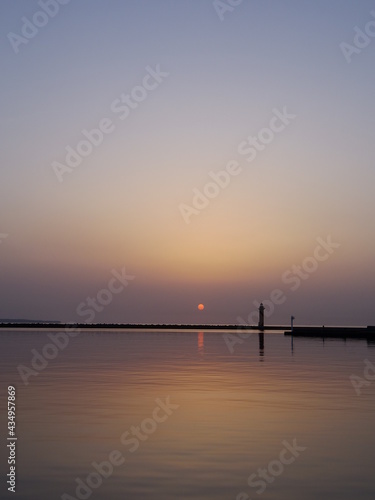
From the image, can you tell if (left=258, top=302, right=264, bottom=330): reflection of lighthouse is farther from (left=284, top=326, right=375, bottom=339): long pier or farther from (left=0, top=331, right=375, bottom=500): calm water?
(left=0, top=331, right=375, bottom=500): calm water

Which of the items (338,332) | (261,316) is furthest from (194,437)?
(261,316)

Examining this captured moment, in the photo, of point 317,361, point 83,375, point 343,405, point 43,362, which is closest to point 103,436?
point 343,405

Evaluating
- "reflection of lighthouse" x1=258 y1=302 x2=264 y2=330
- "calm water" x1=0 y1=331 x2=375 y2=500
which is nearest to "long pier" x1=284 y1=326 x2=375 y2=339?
"reflection of lighthouse" x1=258 y1=302 x2=264 y2=330

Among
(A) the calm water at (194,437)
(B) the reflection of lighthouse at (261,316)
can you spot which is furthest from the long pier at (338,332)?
(A) the calm water at (194,437)

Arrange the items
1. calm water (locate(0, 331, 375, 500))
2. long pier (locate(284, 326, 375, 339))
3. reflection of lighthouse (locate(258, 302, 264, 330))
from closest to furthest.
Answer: calm water (locate(0, 331, 375, 500))
long pier (locate(284, 326, 375, 339))
reflection of lighthouse (locate(258, 302, 264, 330))

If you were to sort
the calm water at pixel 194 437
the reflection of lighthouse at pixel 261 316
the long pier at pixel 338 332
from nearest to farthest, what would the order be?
the calm water at pixel 194 437
the long pier at pixel 338 332
the reflection of lighthouse at pixel 261 316

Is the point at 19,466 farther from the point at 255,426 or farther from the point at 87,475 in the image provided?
the point at 255,426

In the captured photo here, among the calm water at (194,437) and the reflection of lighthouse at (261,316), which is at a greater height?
the reflection of lighthouse at (261,316)

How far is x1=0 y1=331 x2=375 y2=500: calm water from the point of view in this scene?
48.9 ft

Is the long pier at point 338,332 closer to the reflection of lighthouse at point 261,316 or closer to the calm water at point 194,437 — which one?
the reflection of lighthouse at point 261,316

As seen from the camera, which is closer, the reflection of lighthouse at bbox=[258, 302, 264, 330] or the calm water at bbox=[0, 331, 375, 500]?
the calm water at bbox=[0, 331, 375, 500]

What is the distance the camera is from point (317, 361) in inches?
2140

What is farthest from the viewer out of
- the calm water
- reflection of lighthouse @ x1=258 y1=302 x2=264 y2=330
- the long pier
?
reflection of lighthouse @ x1=258 y1=302 x2=264 y2=330

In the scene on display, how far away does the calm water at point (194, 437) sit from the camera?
14.9m
